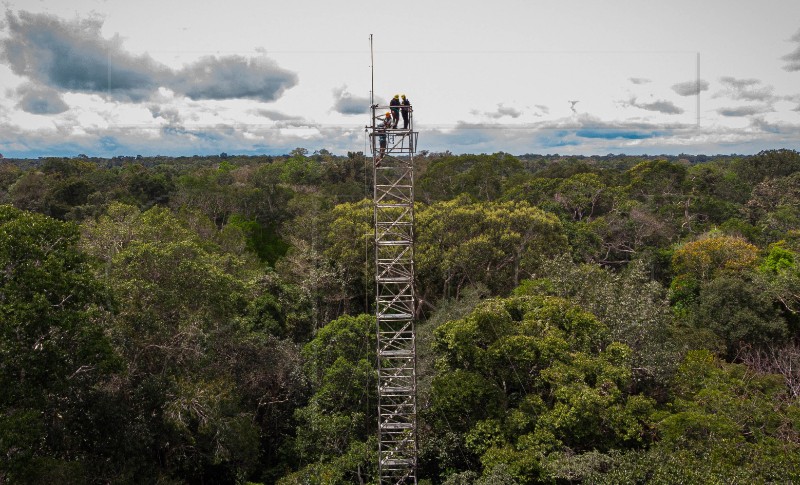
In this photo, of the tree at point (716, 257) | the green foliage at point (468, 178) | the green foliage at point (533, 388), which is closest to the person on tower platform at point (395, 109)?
the green foliage at point (533, 388)

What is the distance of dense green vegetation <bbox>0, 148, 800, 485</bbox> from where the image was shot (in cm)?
1010

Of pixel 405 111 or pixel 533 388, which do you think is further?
pixel 533 388

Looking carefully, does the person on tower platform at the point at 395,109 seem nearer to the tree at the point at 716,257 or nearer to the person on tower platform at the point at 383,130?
the person on tower platform at the point at 383,130

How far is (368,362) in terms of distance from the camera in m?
15.1

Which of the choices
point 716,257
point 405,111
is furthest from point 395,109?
point 716,257

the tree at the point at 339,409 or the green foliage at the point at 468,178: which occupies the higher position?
the green foliage at the point at 468,178

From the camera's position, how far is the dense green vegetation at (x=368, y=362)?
10102 millimetres

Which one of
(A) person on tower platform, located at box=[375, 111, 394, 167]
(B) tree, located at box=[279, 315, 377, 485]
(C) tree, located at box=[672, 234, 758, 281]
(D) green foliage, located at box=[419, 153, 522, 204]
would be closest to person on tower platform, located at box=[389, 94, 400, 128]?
(A) person on tower platform, located at box=[375, 111, 394, 167]

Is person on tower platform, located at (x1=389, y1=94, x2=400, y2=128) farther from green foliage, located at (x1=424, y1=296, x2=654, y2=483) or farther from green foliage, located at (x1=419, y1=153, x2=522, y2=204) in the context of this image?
green foliage, located at (x1=419, y1=153, x2=522, y2=204)

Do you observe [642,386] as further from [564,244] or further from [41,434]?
[41,434]

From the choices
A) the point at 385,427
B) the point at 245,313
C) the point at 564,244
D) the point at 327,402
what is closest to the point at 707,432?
the point at 385,427

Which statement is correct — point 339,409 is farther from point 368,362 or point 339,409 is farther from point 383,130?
point 383,130

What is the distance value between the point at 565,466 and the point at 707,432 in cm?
357

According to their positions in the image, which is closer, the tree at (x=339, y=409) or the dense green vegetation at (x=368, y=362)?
the dense green vegetation at (x=368, y=362)
